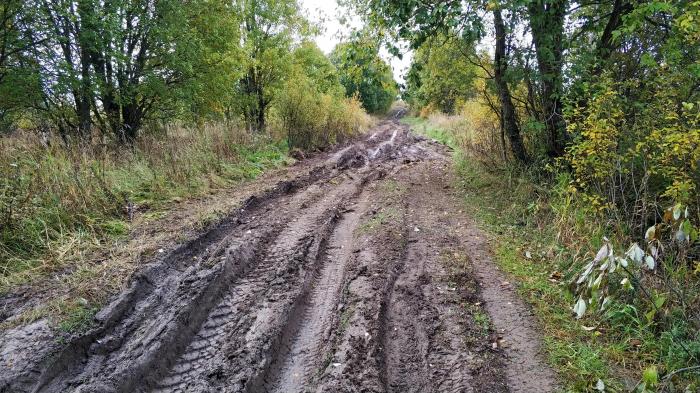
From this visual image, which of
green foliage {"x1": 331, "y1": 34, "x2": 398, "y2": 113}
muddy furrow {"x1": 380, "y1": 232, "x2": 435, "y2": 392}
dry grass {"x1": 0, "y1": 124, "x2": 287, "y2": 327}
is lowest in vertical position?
muddy furrow {"x1": 380, "y1": 232, "x2": 435, "y2": 392}

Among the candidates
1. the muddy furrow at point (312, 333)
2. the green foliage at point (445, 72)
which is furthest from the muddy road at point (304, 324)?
the green foliage at point (445, 72)

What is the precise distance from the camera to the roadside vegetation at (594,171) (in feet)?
9.66

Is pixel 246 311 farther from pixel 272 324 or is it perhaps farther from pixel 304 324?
pixel 304 324

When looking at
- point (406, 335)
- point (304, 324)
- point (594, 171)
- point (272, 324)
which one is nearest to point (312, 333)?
point (304, 324)

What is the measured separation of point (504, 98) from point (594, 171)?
2804 millimetres

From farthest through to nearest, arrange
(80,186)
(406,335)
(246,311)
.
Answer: (80,186)
(246,311)
(406,335)

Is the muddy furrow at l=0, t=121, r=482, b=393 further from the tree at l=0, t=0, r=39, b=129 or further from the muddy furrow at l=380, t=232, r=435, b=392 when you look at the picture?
the tree at l=0, t=0, r=39, b=129

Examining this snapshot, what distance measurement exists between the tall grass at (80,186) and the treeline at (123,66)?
666 millimetres

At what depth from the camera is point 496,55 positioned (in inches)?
294

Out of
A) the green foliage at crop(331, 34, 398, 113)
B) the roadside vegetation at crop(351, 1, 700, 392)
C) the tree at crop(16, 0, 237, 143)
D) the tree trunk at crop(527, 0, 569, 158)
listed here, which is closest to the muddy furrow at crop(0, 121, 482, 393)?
the roadside vegetation at crop(351, 1, 700, 392)

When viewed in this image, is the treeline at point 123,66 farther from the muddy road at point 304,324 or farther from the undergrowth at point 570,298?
the muddy road at point 304,324

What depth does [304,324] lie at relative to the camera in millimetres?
3555

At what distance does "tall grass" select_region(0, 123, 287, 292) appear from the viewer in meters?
4.52

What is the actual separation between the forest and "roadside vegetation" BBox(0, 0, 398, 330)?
4 centimetres
